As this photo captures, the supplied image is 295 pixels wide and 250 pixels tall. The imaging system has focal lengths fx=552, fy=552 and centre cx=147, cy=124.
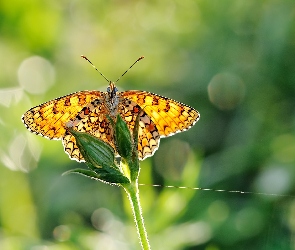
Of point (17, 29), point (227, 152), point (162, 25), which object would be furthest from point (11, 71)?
point (227, 152)

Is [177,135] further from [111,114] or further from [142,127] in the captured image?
[111,114]

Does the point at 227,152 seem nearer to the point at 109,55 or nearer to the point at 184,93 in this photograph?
the point at 184,93

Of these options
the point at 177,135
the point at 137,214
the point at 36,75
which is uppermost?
the point at 36,75

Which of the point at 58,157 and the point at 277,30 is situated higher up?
the point at 277,30

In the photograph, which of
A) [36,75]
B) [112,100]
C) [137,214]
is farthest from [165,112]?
[36,75]

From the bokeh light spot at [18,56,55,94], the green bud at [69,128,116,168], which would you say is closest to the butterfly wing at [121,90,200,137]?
the green bud at [69,128,116,168]

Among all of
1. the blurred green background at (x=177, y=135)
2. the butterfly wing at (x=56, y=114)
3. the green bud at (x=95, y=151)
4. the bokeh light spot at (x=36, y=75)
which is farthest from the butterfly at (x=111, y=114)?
the bokeh light spot at (x=36, y=75)
